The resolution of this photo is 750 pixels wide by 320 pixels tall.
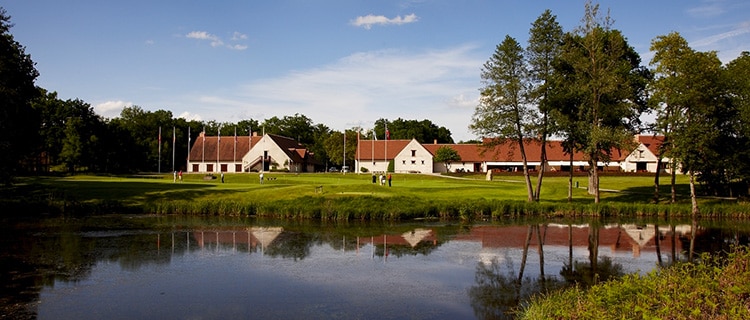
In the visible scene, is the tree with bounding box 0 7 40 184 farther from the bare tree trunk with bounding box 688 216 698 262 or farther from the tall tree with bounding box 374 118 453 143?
the tall tree with bounding box 374 118 453 143

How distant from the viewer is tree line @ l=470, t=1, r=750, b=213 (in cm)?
3538

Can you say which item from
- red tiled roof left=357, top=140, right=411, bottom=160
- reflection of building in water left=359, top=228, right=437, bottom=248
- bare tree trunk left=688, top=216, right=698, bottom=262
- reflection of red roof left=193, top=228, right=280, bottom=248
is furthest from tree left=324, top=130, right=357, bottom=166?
reflection of building in water left=359, top=228, right=437, bottom=248

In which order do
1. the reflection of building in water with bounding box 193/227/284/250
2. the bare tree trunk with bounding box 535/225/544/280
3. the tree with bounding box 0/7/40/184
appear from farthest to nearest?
the tree with bounding box 0/7/40/184
the reflection of building in water with bounding box 193/227/284/250
the bare tree trunk with bounding box 535/225/544/280

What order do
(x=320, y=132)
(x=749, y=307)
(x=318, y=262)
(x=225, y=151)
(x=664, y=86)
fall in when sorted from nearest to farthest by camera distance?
(x=749, y=307)
(x=318, y=262)
(x=664, y=86)
(x=225, y=151)
(x=320, y=132)

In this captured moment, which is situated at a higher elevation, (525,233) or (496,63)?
(496,63)

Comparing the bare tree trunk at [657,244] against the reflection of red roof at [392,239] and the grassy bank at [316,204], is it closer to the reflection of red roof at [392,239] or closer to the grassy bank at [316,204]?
the grassy bank at [316,204]

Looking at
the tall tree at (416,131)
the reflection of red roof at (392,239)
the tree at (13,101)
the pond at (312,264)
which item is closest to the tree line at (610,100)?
the pond at (312,264)

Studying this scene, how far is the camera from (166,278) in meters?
17.3

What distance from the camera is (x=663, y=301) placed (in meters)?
11.5

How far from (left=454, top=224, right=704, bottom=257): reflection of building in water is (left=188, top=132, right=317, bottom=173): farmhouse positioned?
191ft

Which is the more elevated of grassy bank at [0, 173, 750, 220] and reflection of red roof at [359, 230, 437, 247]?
grassy bank at [0, 173, 750, 220]

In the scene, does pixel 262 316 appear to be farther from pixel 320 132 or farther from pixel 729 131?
pixel 320 132

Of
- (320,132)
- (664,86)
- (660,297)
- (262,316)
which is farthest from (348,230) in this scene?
(320,132)

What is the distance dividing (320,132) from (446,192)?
3480 inches
